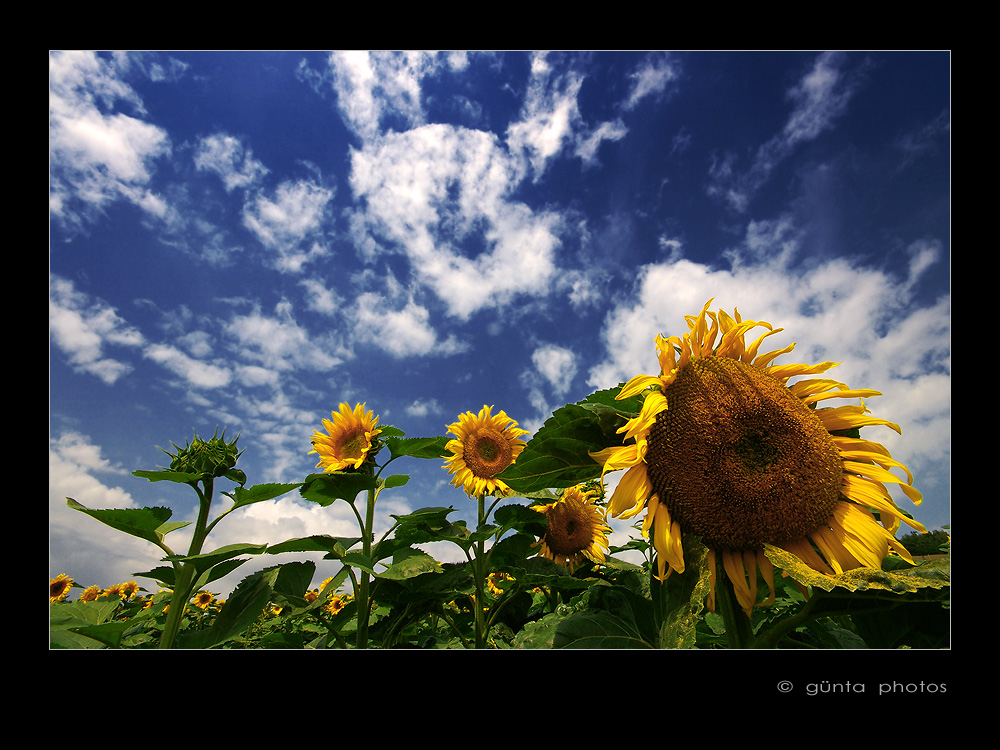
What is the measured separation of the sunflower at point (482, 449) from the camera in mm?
3289

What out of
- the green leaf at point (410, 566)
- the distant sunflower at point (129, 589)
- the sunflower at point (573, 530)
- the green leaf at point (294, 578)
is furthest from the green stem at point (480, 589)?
the distant sunflower at point (129, 589)

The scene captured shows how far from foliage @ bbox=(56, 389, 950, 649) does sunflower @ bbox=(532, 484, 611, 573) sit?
10 centimetres

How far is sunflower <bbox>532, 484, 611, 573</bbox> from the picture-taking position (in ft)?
10.1

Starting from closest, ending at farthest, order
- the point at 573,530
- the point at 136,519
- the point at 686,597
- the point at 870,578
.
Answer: the point at 870,578 → the point at 686,597 → the point at 136,519 → the point at 573,530

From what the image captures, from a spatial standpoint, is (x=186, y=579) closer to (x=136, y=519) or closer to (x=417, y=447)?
(x=136, y=519)

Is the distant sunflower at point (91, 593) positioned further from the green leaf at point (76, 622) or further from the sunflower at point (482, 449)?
the sunflower at point (482, 449)

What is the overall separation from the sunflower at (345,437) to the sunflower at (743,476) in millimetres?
1945

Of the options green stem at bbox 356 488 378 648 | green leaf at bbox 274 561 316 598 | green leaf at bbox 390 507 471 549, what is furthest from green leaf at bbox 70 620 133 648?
green leaf at bbox 390 507 471 549

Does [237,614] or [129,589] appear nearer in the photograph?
[237,614]

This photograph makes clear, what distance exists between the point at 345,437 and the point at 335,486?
2.00 ft

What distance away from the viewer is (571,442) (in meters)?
1.62

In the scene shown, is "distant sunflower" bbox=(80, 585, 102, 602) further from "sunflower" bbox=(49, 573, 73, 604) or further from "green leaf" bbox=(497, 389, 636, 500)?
"green leaf" bbox=(497, 389, 636, 500)

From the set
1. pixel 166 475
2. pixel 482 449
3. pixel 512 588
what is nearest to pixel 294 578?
pixel 166 475
